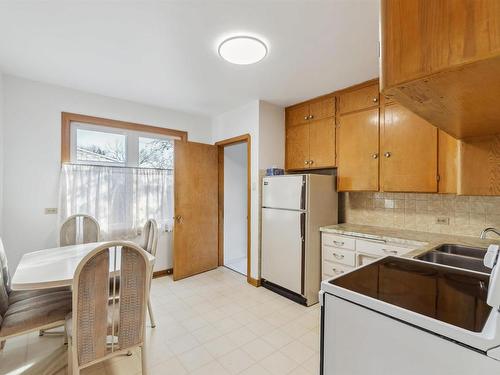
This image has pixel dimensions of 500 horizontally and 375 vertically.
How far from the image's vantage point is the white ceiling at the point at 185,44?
1.61 metres

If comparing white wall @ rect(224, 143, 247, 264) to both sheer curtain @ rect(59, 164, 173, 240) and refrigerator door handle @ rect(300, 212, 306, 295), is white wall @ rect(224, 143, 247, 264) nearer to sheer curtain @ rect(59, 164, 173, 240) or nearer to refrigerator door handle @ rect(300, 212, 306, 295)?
sheer curtain @ rect(59, 164, 173, 240)

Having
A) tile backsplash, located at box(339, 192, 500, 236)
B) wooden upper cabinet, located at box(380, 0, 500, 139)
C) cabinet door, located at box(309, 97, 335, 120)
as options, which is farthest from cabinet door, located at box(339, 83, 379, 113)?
wooden upper cabinet, located at box(380, 0, 500, 139)

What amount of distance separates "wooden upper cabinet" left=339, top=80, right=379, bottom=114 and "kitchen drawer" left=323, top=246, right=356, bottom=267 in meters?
1.58

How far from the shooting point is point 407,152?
7.84ft

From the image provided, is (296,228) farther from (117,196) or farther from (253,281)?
(117,196)

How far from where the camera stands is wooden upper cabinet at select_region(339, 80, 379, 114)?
2.62 meters

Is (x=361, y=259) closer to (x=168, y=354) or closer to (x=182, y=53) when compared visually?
(x=168, y=354)

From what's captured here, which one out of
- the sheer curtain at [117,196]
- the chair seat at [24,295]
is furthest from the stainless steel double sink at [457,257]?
the sheer curtain at [117,196]

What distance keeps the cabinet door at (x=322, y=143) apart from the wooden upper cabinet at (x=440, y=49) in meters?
2.38

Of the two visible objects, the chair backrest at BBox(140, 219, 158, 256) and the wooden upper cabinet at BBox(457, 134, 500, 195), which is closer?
the wooden upper cabinet at BBox(457, 134, 500, 195)

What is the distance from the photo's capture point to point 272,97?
314 cm

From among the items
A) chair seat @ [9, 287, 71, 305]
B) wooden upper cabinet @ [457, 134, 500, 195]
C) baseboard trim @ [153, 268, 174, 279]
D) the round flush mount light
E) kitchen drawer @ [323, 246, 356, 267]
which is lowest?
baseboard trim @ [153, 268, 174, 279]

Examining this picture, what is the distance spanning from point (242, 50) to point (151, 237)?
74.0 inches

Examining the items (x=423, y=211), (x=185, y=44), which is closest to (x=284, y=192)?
(x=423, y=211)
